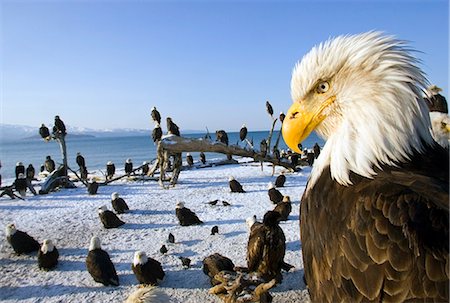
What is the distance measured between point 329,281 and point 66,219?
822 centimetres

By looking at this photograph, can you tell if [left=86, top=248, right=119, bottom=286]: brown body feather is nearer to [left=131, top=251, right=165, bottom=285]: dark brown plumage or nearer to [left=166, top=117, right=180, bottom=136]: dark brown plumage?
[left=131, top=251, right=165, bottom=285]: dark brown plumage

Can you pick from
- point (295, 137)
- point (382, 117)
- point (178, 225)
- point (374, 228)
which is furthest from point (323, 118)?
point (178, 225)

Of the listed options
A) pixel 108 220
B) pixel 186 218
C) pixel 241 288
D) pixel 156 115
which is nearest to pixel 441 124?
pixel 241 288

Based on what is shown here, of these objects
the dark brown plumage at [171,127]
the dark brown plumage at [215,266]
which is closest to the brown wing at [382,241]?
the dark brown plumage at [215,266]

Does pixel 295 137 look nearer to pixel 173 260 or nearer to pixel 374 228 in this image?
pixel 374 228

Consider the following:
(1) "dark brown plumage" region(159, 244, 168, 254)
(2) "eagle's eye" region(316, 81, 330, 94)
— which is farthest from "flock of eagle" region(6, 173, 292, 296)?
(2) "eagle's eye" region(316, 81, 330, 94)

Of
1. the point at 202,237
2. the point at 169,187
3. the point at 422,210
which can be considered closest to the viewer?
the point at 422,210

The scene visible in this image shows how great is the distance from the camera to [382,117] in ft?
6.15

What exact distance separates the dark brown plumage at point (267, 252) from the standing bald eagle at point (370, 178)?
2769 mm

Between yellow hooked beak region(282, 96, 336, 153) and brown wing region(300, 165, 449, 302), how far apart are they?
1.42 ft

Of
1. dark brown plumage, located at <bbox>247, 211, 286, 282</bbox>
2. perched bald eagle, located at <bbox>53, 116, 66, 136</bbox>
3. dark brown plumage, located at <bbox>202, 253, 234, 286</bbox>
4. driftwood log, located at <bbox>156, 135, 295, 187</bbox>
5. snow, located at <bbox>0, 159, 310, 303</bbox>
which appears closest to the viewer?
dark brown plumage, located at <bbox>247, 211, 286, 282</bbox>

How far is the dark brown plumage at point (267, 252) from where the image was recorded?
4.84m

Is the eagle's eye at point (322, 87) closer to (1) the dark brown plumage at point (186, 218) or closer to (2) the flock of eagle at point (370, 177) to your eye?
(2) the flock of eagle at point (370, 177)

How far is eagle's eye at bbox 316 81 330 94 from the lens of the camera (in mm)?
2157
